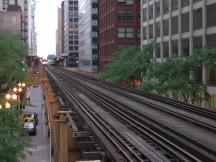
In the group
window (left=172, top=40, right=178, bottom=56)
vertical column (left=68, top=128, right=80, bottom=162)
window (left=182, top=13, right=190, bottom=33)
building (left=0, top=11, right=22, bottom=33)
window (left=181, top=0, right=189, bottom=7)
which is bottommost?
vertical column (left=68, top=128, right=80, bottom=162)

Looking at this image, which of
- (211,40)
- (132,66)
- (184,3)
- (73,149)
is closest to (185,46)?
(184,3)

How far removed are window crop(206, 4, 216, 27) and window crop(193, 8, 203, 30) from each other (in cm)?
217

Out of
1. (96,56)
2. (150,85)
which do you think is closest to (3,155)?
(150,85)

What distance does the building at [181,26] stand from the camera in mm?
59750

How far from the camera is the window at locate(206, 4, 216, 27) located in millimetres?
58125

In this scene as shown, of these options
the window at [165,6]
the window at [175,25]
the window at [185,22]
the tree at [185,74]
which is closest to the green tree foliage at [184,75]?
the tree at [185,74]

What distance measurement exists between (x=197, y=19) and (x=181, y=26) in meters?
6.14

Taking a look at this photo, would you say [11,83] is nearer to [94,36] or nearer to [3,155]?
[3,155]

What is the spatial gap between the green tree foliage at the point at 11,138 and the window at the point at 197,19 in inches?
1883

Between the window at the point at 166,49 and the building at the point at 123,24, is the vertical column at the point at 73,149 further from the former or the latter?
the building at the point at 123,24

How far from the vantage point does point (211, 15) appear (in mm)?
59188

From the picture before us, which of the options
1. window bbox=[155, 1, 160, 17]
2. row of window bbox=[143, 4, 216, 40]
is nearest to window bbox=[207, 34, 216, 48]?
row of window bbox=[143, 4, 216, 40]

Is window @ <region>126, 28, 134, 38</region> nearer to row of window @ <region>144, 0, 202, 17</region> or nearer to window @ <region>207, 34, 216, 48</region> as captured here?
row of window @ <region>144, 0, 202, 17</region>

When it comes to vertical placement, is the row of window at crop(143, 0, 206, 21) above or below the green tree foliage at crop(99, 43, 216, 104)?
above
